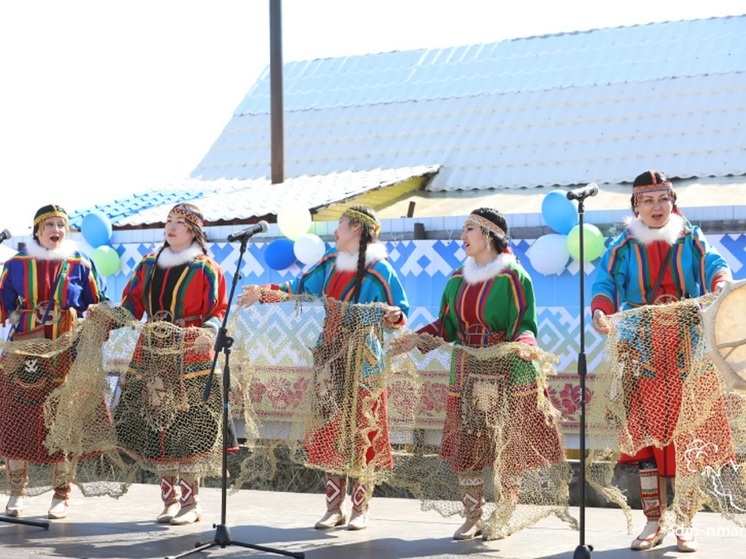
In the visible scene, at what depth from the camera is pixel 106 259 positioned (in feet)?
35.3

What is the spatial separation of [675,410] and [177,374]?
2.52 metres

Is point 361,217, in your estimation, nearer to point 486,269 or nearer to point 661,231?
point 486,269

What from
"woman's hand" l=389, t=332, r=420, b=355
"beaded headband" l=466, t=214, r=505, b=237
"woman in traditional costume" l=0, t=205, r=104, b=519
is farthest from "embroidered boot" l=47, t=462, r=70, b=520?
"beaded headband" l=466, t=214, r=505, b=237

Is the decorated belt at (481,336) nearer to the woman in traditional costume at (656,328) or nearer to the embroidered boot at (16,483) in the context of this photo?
the woman in traditional costume at (656,328)

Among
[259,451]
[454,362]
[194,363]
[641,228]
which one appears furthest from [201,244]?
[641,228]

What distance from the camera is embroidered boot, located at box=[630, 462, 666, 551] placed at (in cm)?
553

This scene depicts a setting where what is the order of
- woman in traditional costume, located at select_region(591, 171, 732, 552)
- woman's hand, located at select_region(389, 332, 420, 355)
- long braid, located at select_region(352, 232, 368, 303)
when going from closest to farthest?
woman in traditional costume, located at select_region(591, 171, 732, 552) → woman's hand, located at select_region(389, 332, 420, 355) → long braid, located at select_region(352, 232, 368, 303)

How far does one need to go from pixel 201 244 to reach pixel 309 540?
1649 millimetres

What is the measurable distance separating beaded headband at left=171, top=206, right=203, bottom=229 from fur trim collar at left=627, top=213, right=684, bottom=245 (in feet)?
7.40

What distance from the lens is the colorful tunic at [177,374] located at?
20.6 feet

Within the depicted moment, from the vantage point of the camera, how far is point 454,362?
5.84m

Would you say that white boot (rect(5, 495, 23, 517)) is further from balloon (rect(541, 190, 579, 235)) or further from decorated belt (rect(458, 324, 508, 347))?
balloon (rect(541, 190, 579, 235))

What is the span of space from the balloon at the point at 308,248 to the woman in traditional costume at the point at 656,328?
423 cm

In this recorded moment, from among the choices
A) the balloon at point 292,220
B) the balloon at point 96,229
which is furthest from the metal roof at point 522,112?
the balloon at point 96,229
